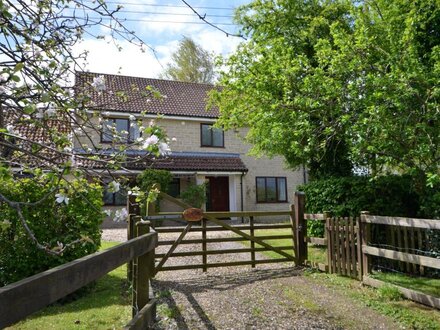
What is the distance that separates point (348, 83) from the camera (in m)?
8.48

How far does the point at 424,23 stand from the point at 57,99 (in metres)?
9.74

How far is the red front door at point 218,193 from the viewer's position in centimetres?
2389

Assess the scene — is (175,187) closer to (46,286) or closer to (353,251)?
(353,251)

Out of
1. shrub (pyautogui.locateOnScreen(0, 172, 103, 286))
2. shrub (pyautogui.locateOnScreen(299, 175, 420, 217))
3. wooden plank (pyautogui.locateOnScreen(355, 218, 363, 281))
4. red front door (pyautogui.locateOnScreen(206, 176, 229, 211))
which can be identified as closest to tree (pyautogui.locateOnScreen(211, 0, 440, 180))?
shrub (pyautogui.locateOnScreen(299, 175, 420, 217))

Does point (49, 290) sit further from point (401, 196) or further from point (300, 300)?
point (401, 196)

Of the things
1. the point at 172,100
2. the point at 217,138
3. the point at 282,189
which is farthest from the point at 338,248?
the point at 172,100

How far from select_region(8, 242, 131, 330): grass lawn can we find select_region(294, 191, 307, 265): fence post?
4092 mm

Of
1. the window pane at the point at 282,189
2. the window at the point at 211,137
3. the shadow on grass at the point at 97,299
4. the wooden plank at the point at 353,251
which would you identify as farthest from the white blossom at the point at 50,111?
the window pane at the point at 282,189

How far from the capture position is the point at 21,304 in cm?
169

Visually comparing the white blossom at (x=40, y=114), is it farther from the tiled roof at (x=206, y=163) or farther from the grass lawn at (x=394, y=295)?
the tiled roof at (x=206, y=163)

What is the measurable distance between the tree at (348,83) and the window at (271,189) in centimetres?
1005

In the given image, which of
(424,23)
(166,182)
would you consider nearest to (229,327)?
(424,23)

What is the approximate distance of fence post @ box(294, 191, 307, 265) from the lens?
31.4 ft

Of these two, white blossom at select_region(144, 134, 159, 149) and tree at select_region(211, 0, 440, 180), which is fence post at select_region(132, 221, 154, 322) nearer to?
white blossom at select_region(144, 134, 159, 149)
